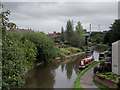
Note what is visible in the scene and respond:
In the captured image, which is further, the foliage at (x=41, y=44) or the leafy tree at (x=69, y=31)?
the leafy tree at (x=69, y=31)

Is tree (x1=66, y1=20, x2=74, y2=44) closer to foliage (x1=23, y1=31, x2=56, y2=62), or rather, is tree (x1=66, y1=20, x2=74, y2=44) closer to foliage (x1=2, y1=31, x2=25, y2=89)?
foliage (x1=23, y1=31, x2=56, y2=62)

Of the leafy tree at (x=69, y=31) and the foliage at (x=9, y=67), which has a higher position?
the leafy tree at (x=69, y=31)

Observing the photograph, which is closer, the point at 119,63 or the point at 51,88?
the point at 119,63

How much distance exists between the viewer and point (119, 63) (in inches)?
479

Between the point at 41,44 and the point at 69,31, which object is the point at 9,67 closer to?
the point at 41,44

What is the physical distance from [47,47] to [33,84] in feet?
28.8

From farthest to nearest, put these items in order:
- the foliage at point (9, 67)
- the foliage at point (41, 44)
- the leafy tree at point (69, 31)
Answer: the leafy tree at point (69, 31) < the foliage at point (41, 44) < the foliage at point (9, 67)

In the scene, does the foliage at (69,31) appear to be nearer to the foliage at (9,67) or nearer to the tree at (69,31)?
the tree at (69,31)

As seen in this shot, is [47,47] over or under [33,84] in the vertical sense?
over

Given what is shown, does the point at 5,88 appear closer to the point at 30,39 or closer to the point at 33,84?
the point at 33,84

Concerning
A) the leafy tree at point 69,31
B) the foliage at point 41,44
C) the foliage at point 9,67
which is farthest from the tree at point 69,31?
the foliage at point 9,67

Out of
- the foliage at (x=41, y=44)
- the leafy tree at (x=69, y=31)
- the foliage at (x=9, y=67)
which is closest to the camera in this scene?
the foliage at (x=9, y=67)

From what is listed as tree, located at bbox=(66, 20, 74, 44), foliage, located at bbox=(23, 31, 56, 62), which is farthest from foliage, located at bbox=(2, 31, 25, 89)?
tree, located at bbox=(66, 20, 74, 44)

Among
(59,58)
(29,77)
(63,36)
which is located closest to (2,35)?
(29,77)
